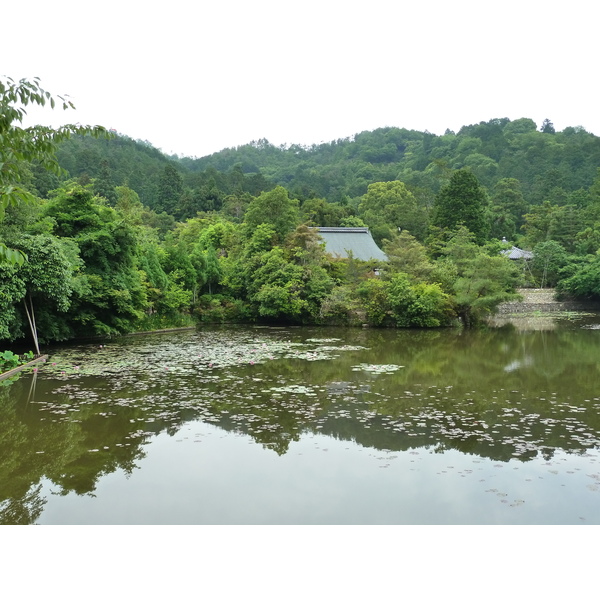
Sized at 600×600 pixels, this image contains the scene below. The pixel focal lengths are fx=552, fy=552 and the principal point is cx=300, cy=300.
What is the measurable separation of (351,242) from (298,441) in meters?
29.0

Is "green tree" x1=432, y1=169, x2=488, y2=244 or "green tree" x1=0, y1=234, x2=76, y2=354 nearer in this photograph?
"green tree" x1=0, y1=234, x2=76, y2=354

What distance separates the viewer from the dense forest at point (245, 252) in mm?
13094

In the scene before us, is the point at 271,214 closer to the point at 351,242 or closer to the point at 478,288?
the point at 351,242

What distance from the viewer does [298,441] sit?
7.27 metres

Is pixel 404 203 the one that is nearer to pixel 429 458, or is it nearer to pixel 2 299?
pixel 2 299

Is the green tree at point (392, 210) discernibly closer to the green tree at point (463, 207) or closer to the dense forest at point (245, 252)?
the dense forest at point (245, 252)

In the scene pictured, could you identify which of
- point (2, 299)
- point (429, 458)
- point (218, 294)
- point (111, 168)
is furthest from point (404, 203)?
point (429, 458)

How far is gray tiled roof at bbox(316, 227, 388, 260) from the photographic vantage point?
3494 cm

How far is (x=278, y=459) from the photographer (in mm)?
6605

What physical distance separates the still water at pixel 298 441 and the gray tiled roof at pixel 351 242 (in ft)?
70.9

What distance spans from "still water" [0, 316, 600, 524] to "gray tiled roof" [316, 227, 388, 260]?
2162 centimetres

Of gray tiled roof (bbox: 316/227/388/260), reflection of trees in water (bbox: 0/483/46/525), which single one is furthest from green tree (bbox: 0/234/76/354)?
gray tiled roof (bbox: 316/227/388/260)

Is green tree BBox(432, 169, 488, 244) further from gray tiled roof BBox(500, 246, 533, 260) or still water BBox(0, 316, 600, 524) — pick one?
still water BBox(0, 316, 600, 524)

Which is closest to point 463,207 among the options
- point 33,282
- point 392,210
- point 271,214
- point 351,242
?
point 392,210
